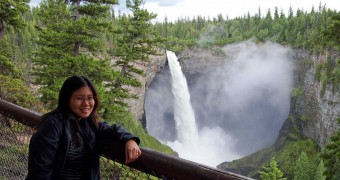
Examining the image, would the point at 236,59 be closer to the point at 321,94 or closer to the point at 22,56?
the point at 321,94

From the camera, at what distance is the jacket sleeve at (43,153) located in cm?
222

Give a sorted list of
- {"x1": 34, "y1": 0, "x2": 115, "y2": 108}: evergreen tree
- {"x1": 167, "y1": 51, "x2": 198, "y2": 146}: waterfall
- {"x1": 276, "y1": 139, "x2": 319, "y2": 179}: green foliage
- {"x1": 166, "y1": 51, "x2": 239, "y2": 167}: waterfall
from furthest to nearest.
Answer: {"x1": 166, "y1": 51, "x2": 239, "y2": 167}: waterfall, {"x1": 167, "y1": 51, "x2": 198, "y2": 146}: waterfall, {"x1": 276, "y1": 139, "x2": 319, "y2": 179}: green foliage, {"x1": 34, "y1": 0, "x2": 115, "y2": 108}: evergreen tree

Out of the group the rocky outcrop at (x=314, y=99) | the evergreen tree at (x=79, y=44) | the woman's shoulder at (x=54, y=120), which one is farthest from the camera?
the rocky outcrop at (x=314, y=99)

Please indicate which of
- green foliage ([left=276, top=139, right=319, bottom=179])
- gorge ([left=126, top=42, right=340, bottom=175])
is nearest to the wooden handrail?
gorge ([left=126, top=42, right=340, bottom=175])

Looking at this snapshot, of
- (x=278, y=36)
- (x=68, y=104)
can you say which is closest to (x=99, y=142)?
(x=68, y=104)

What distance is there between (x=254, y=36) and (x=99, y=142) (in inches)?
3533

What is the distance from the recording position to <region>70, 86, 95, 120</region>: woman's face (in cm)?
264

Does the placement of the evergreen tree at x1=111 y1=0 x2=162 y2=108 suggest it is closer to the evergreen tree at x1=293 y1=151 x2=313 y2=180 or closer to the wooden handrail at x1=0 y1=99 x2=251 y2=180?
the wooden handrail at x1=0 y1=99 x2=251 y2=180

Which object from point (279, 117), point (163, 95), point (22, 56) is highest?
point (22, 56)

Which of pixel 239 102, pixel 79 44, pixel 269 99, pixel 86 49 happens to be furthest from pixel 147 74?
pixel 79 44

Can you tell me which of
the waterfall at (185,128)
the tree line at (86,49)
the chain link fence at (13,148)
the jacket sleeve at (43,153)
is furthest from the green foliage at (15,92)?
the waterfall at (185,128)

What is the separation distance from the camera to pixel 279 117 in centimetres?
8275

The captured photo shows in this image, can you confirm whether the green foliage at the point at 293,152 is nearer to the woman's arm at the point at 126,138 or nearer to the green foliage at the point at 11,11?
the green foliage at the point at 11,11

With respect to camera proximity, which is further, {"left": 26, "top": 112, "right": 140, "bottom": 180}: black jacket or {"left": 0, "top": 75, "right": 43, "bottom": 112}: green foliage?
{"left": 0, "top": 75, "right": 43, "bottom": 112}: green foliage
